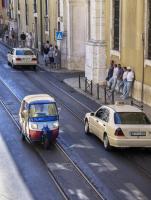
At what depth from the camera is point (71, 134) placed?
22234mm

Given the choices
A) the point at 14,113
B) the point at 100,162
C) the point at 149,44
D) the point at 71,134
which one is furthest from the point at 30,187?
the point at 149,44

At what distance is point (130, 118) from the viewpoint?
1958 centimetres

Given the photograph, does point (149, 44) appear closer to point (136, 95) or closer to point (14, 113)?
point (136, 95)

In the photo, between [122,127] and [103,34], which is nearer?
[122,127]

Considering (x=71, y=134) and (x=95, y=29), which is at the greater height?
(x=95, y=29)

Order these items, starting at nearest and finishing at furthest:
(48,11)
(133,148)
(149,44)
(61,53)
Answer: (133,148), (149,44), (61,53), (48,11)

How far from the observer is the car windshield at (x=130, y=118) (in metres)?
19.4

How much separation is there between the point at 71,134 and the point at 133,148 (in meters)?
3.13

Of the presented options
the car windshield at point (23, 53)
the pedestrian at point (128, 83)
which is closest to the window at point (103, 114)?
the pedestrian at point (128, 83)

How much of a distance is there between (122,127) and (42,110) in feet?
9.86

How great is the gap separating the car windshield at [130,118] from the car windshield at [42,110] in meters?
2.21

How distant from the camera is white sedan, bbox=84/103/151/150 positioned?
62.1ft

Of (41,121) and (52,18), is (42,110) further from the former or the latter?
(52,18)

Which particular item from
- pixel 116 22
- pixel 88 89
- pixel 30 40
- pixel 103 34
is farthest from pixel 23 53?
pixel 30 40
